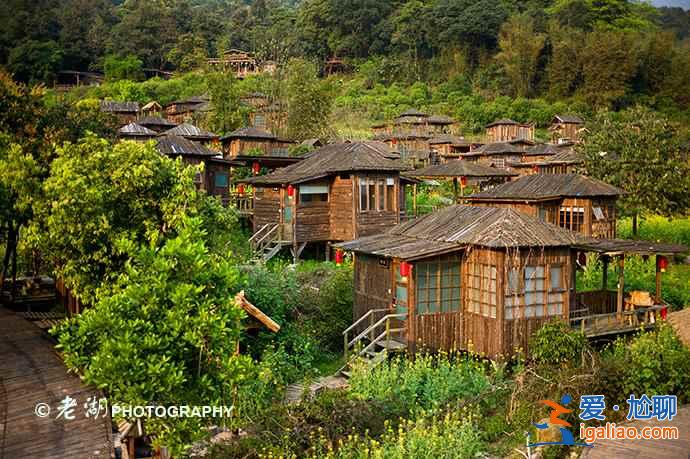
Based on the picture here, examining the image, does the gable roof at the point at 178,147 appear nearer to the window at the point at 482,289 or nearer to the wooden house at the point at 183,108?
the window at the point at 482,289

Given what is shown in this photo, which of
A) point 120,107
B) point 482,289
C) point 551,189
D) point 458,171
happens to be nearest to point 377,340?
point 482,289

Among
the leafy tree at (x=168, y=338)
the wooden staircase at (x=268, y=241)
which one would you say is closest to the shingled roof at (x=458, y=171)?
the wooden staircase at (x=268, y=241)

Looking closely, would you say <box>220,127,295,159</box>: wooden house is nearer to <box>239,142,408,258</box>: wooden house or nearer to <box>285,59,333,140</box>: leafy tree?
<box>285,59,333,140</box>: leafy tree

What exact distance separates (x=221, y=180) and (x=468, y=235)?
1846cm

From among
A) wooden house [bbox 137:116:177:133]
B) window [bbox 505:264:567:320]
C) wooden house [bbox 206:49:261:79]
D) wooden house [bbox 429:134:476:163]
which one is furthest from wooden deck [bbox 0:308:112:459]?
wooden house [bbox 206:49:261:79]

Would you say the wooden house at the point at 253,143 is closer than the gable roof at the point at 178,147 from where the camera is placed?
No

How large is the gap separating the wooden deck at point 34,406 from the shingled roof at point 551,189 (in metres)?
17.1

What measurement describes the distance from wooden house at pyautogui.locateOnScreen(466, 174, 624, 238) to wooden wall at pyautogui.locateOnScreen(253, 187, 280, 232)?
831 centimetres

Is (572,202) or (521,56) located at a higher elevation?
(521,56)

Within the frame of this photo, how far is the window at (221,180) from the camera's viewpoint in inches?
1289

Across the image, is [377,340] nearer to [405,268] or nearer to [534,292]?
[405,268]

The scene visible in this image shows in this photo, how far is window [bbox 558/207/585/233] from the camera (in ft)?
85.4

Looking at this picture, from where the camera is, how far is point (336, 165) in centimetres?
2627

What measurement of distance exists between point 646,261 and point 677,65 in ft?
184
